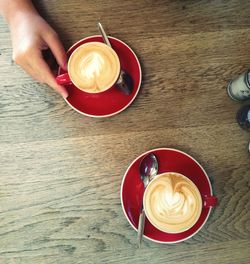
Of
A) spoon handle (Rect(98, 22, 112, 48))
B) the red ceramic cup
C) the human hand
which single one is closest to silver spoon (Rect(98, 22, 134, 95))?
spoon handle (Rect(98, 22, 112, 48))

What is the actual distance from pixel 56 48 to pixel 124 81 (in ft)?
0.55

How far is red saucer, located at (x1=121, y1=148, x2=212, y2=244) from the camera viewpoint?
75cm

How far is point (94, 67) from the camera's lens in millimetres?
715

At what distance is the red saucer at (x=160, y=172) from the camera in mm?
749

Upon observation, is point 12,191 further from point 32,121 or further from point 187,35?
point 187,35

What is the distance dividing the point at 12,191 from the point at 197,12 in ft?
1.94

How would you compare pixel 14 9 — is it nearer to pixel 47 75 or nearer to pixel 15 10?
pixel 15 10

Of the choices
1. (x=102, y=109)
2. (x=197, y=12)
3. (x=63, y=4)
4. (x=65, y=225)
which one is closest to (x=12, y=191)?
(x=65, y=225)

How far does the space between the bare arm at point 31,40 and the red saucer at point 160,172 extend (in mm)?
238

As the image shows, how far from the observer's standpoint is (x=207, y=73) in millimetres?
801

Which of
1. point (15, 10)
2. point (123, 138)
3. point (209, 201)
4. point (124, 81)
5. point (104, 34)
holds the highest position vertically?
point (15, 10)

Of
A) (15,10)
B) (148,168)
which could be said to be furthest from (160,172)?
(15,10)

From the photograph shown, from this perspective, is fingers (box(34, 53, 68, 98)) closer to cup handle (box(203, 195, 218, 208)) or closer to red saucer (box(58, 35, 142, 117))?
red saucer (box(58, 35, 142, 117))

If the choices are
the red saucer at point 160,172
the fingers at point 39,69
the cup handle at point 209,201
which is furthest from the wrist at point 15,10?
the cup handle at point 209,201
